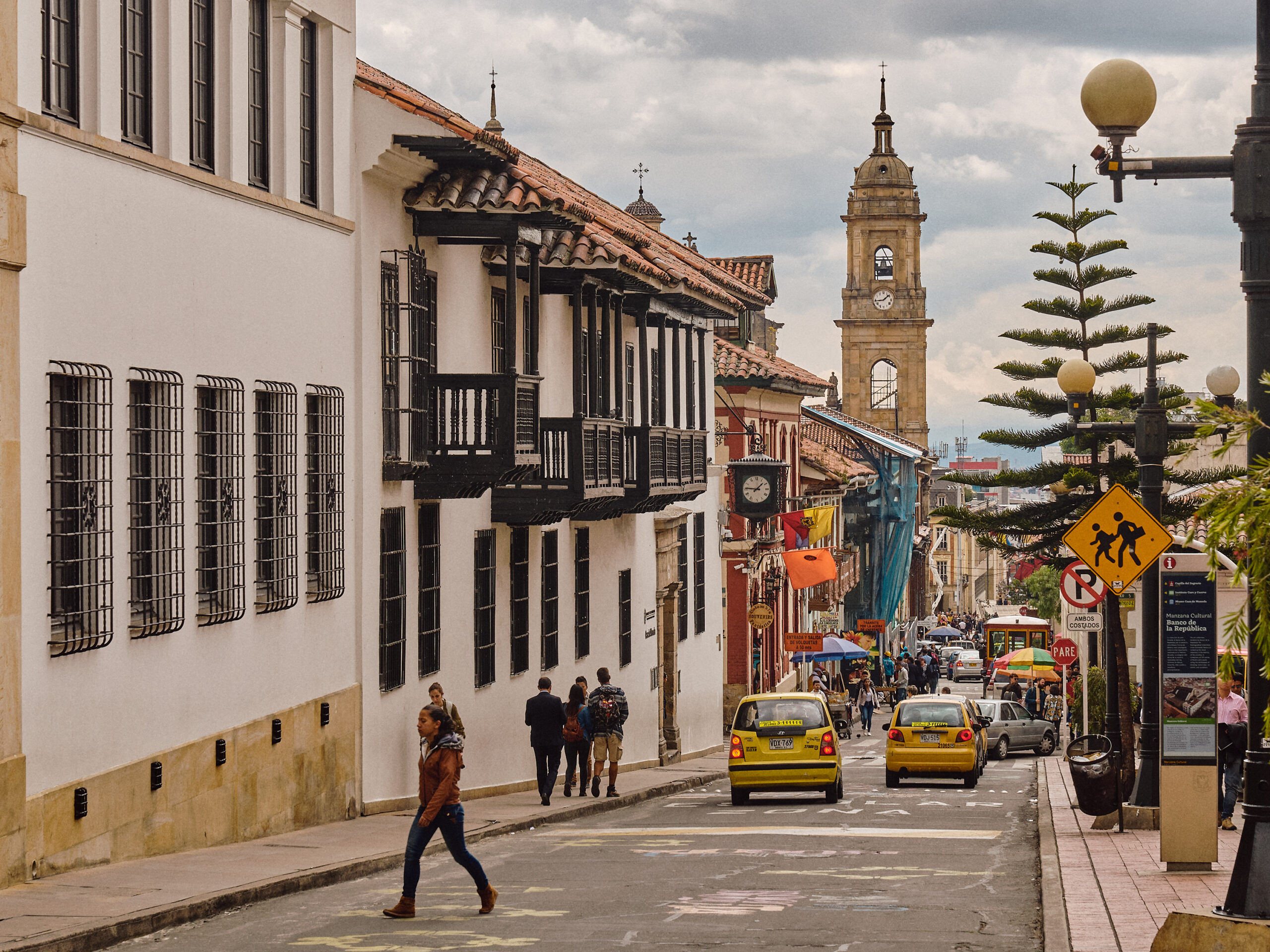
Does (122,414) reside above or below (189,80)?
below

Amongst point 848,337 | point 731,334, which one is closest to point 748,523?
point 731,334

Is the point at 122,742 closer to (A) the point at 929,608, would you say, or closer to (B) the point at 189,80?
(B) the point at 189,80

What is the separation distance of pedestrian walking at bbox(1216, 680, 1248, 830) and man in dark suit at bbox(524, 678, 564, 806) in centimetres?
762

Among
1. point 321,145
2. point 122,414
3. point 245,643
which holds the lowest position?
point 245,643

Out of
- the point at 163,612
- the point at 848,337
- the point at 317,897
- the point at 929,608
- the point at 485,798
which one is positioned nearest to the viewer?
the point at 317,897

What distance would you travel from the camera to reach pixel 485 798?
2394cm

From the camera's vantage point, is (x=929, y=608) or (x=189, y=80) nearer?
(x=189, y=80)

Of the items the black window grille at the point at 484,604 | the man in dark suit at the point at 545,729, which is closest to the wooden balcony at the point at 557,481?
the black window grille at the point at 484,604

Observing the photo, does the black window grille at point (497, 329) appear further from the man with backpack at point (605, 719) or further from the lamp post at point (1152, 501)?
the lamp post at point (1152, 501)

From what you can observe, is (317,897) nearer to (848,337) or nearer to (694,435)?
(694,435)

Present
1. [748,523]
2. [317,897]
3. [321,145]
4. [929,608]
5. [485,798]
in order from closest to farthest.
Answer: [317,897]
[321,145]
[485,798]
[748,523]
[929,608]

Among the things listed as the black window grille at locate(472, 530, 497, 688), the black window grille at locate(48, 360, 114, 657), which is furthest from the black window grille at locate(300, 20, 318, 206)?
the black window grille at locate(472, 530, 497, 688)

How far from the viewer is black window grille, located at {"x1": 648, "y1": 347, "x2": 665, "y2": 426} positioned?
113 ft

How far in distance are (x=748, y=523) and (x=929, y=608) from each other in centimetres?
9473
